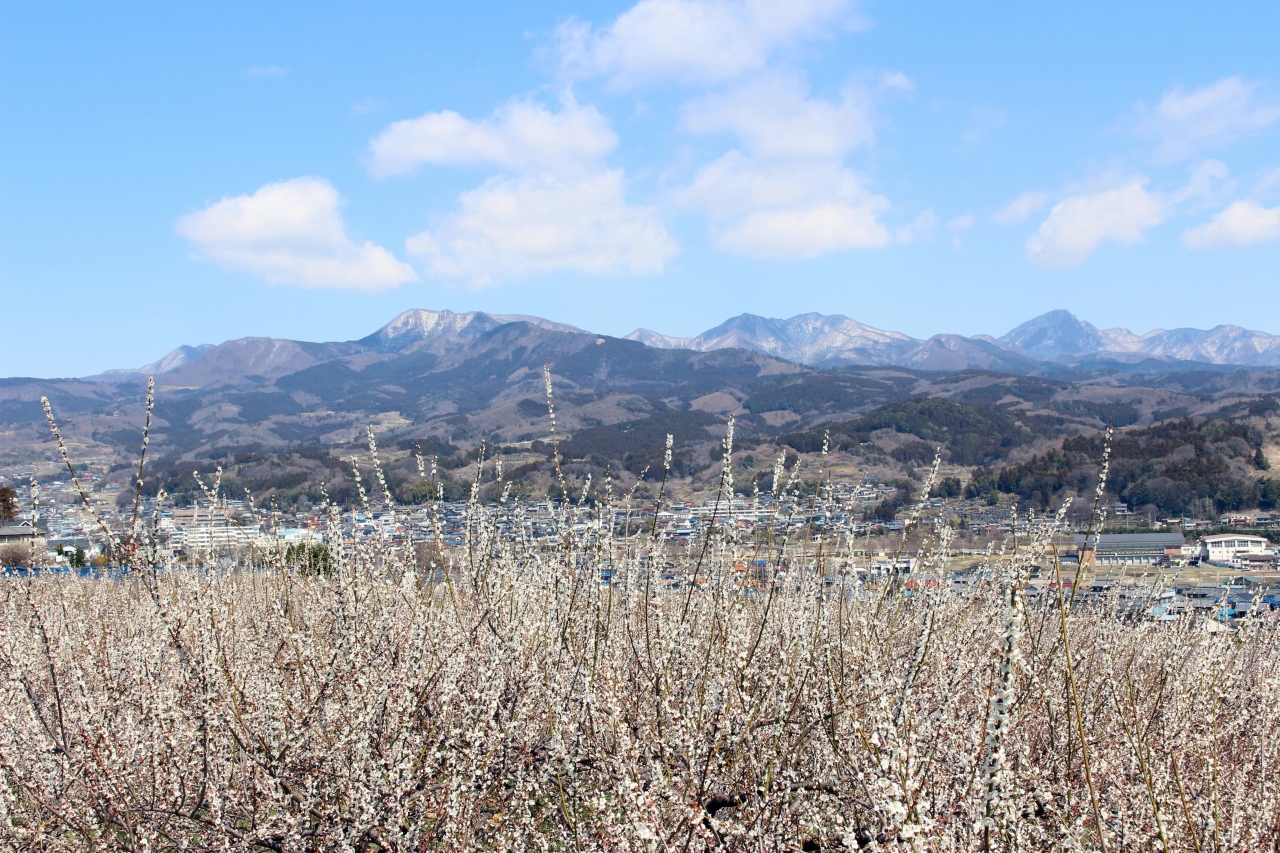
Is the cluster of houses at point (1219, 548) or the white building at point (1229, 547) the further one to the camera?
the white building at point (1229, 547)

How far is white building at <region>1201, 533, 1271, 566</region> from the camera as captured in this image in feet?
95.0

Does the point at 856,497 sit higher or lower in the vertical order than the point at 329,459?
higher

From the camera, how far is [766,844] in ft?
12.0

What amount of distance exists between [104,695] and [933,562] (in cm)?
611

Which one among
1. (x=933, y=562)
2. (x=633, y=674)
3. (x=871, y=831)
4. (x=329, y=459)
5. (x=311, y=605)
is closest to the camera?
(x=871, y=831)

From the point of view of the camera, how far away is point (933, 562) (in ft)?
19.2

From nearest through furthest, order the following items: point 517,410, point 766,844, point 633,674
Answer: point 766,844 → point 633,674 → point 517,410

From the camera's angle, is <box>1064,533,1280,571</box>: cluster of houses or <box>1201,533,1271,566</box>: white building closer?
<box>1064,533,1280,571</box>: cluster of houses

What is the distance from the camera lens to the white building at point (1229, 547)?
95.0ft

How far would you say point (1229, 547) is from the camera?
31062 mm

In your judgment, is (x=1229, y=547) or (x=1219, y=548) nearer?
(x=1219, y=548)

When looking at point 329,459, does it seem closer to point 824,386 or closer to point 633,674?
point 633,674

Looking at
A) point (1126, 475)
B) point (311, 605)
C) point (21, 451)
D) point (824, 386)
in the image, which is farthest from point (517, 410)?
point (311, 605)

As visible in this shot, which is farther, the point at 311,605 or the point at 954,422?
the point at 954,422
